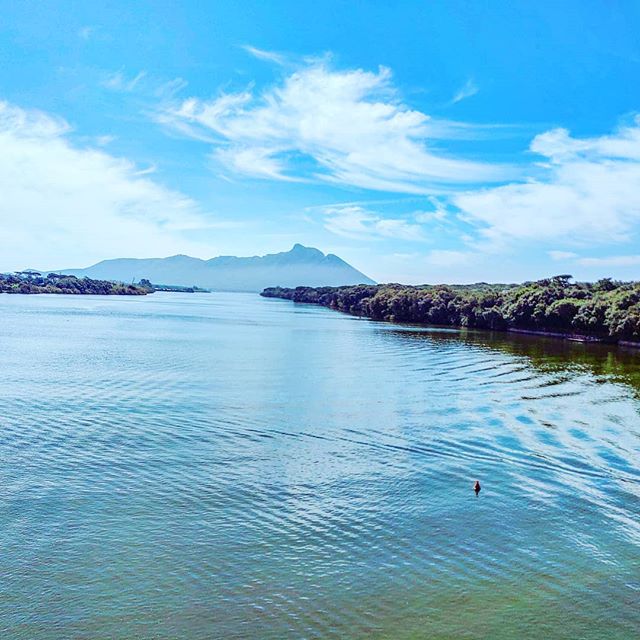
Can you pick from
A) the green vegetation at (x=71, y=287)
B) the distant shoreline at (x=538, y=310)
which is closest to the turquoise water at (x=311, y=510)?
the distant shoreline at (x=538, y=310)

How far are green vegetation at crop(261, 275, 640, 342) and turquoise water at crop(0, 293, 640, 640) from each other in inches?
1414

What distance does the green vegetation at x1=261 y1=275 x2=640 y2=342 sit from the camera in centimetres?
6588

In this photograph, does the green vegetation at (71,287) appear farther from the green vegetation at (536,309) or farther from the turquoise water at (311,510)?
the turquoise water at (311,510)

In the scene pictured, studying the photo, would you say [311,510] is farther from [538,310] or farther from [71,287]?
[71,287]

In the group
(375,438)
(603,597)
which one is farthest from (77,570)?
(375,438)

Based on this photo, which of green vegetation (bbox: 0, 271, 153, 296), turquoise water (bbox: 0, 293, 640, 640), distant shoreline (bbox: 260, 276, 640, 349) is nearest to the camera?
turquoise water (bbox: 0, 293, 640, 640)

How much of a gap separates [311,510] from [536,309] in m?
66.2

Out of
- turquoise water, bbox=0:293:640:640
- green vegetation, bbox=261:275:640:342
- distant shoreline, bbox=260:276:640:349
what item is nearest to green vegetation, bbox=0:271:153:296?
distant shoreline, bbox=260:276:640:349

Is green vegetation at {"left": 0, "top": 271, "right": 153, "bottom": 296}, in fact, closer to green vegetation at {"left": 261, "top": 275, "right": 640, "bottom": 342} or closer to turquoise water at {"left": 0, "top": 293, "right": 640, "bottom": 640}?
green vegetation at {"left": 261, "top": 275, "right": 640, "bottom": 342}

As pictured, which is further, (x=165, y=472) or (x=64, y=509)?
(x=165, y=472)

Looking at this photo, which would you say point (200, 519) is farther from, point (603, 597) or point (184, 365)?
point (184, 365)

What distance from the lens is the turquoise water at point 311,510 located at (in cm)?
1124

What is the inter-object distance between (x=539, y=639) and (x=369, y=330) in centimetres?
6433

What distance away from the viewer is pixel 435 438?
2308cm
